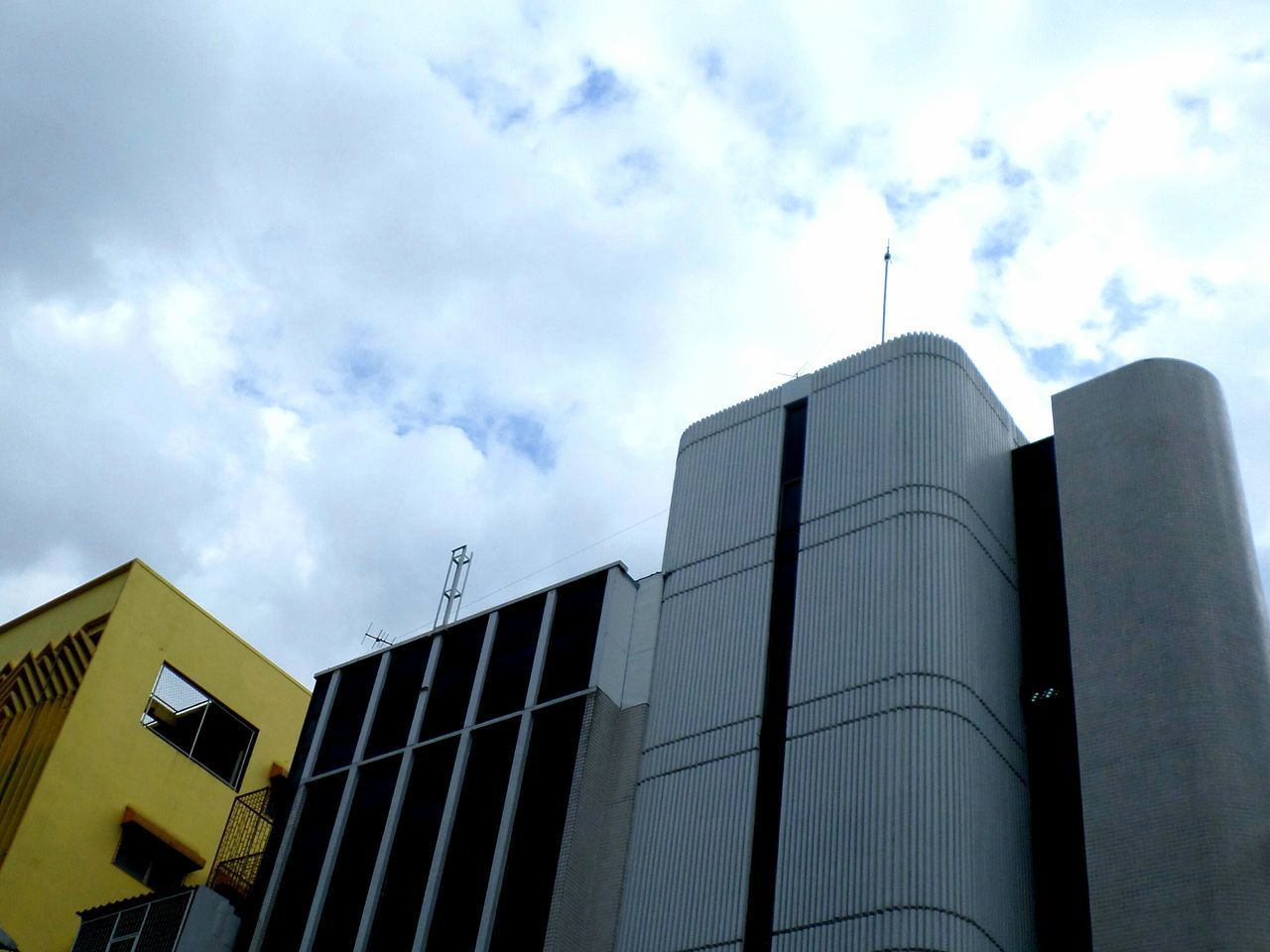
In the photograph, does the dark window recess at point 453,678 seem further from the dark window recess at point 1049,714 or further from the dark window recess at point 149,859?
the dark window recess at point 1049,714

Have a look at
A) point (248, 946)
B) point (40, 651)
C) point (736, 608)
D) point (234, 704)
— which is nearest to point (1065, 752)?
point (736, 608)

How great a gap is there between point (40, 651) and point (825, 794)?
3055cm

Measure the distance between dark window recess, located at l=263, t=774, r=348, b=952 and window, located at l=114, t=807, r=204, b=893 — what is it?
354 inches

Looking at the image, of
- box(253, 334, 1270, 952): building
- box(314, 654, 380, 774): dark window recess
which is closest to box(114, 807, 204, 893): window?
box(314, 654, 380, 774): dark window recess

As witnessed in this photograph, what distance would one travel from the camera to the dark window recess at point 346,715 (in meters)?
41.0

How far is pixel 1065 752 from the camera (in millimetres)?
31031

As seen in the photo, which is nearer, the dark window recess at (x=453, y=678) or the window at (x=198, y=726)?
the dark window recess at (x=453, y=678)

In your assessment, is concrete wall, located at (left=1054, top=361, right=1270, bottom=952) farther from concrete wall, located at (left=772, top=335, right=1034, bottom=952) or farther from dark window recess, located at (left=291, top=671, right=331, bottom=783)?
dark window recess, located at (left=291, top=671, right=331, bottom=783)

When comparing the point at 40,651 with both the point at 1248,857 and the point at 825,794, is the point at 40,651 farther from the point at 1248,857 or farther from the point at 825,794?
the point at 1248,857

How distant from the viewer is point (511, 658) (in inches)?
1521

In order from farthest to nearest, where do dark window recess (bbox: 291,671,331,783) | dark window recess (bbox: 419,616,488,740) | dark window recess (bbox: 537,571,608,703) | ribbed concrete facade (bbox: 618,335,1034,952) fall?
1. dark window recess (bbox: 291,671,331,783)
2. dark window recess (bbox: 419,616,488,740)
3. dark window recess (bbox: 537,571,608,703)
4. ribbed concrete facade (bbox: 618,335,1034,952)

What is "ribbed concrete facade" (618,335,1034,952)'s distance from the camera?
93.7 feet

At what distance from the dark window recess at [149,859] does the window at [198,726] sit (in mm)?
3343

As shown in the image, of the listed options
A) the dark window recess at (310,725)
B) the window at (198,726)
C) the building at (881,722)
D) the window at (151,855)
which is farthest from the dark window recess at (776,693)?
the window at (198,726)
